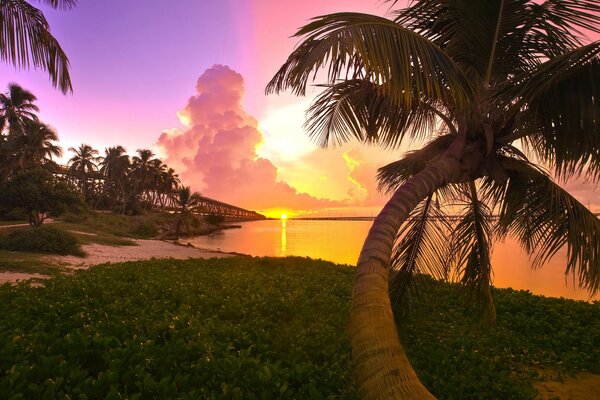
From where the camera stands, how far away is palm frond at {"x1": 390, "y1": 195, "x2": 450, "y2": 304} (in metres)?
4.73

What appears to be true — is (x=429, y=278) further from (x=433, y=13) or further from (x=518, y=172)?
(x=433, y=13)

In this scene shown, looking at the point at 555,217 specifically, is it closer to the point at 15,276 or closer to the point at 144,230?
the point at 15,276

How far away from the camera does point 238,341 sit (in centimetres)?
471

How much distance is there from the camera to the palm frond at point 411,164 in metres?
5.00

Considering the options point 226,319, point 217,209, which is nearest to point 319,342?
point 226,319

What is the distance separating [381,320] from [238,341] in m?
3.19

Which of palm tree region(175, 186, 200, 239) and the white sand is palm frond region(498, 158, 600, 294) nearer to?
the white sand

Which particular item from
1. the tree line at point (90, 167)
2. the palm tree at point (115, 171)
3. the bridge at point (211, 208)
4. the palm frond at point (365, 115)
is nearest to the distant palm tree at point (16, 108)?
the tree line at point (90, 167)

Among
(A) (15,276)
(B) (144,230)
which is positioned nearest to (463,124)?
(A) (15,276)

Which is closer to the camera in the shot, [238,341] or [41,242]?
[238,341]

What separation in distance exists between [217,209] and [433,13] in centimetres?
10128

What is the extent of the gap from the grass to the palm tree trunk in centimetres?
155

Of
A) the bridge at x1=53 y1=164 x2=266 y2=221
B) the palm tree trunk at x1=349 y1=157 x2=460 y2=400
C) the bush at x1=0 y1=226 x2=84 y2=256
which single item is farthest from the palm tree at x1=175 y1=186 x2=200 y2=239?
the palm tree trunk at x1=349 y1=157 x2=460 y2=400

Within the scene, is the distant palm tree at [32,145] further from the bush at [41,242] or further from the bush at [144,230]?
the bush at [41,242]
